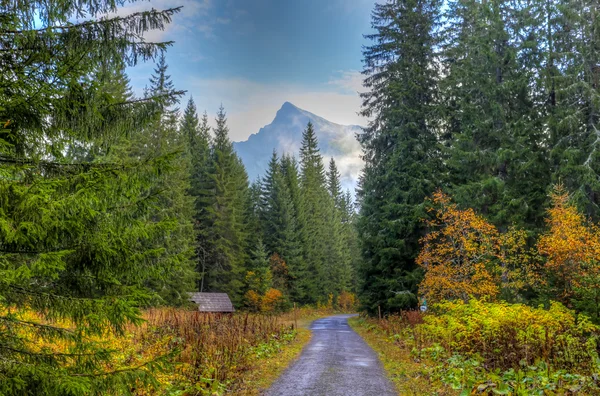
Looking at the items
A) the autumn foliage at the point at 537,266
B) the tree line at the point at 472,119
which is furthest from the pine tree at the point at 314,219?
the autumn foliage at the point at 537,266

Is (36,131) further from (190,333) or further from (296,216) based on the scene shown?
(296,216)

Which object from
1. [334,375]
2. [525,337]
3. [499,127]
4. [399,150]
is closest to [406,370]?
[334,375]

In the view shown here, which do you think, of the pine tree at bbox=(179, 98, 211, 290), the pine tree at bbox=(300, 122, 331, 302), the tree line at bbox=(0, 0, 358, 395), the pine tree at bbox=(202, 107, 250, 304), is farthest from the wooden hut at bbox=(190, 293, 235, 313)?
the tree line at bbox=(0, 0, 358, 395)

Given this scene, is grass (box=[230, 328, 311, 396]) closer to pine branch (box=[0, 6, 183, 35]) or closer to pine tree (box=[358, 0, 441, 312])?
pine branch (box=[0, 6, 183, 35])

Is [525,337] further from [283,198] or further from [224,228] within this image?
[283,198]

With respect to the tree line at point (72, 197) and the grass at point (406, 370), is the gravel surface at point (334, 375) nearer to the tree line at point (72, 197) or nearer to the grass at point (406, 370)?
the grass at point (406, 370)

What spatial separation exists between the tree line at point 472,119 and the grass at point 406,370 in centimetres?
623

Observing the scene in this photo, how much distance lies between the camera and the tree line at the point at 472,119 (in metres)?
17.8

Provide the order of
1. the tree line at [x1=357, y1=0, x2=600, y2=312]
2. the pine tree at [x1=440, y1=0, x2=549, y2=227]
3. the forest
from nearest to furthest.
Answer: the forest < the tree line at [x1=357, y1=0, x2=600, y2=312] < the pine tree at [x1=440, y1=0, x2=549, y2=227]

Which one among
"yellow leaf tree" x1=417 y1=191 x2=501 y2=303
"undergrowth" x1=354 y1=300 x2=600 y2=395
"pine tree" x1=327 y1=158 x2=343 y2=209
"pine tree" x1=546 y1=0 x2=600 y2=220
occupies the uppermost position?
"pine tree" x1=327 y1=158 x2=343 y2=209

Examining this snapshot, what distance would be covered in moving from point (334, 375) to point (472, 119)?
55.3ft

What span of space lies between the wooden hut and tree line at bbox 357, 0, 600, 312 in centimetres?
959

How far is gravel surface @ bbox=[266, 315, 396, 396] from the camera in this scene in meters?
7.93

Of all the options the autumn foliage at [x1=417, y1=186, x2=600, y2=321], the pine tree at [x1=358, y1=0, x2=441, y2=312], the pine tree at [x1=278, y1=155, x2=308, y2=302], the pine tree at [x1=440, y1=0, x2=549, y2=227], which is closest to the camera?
the autumn foliage at [x1=417, y1=186, x2=600, y2=321]
